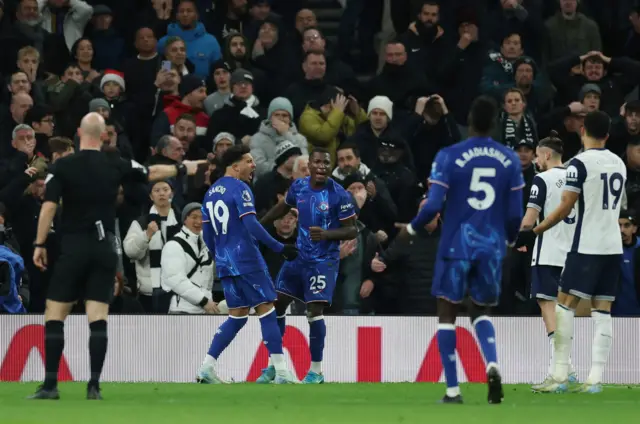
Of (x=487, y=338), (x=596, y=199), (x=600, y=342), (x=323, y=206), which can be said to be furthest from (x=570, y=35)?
(x=487, y=338)

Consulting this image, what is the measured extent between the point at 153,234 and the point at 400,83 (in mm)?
5016

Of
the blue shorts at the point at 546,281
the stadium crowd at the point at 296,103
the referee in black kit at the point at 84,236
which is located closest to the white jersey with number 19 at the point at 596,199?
the blue shorts at the point at 546,281

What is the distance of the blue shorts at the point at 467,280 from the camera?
477 inches

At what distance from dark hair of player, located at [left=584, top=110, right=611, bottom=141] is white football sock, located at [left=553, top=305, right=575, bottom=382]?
5.33 feet

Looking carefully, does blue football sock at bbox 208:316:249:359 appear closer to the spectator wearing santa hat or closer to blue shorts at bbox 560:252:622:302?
blue shorts at bbox 560:252:622:302

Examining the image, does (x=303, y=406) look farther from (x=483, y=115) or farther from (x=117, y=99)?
(x=117, y=99)

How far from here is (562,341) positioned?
1441cm

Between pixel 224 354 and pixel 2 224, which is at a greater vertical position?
pixel 2 224

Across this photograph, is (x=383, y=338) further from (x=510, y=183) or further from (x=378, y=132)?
(x=510, y=183)

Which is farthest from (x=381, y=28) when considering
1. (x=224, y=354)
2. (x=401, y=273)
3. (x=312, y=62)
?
(x=224, y=354)

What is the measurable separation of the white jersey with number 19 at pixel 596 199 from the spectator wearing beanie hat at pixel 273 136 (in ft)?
20.1

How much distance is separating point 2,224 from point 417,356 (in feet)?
16.5

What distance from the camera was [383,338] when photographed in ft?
59.1

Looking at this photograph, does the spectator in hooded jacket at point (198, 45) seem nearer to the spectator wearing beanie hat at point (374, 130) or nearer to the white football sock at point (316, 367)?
the spectator wearing beanie hat at point (374, 130)
